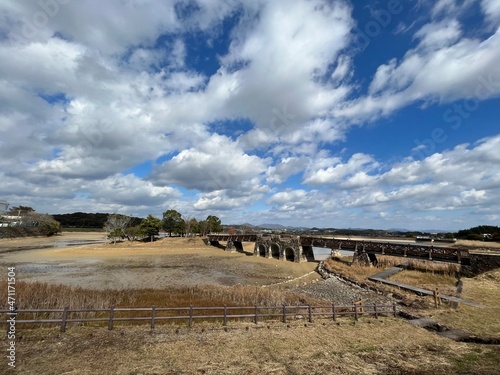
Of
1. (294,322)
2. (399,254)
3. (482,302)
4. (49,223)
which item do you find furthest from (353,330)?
(49,223)

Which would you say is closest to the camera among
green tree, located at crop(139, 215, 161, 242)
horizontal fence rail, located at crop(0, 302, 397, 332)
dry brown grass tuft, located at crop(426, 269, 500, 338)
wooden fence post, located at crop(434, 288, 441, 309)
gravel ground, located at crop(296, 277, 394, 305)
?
horizontal fence rail, located at crop(0, 302, 397, 332)

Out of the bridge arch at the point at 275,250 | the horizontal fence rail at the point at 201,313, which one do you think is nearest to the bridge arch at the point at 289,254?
the bridge arch at the point at 275,250

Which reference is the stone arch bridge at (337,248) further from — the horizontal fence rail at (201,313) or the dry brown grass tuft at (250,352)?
the dry brown grass tuft at (250,352)

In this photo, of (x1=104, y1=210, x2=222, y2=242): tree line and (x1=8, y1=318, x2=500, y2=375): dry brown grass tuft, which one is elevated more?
(x1=104, y1=210, x2=222, y2=242): tree line

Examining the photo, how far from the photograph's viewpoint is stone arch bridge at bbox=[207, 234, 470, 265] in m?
37.5

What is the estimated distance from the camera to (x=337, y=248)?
176 feet

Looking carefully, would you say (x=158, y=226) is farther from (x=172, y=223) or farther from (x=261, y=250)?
(x=261, y=250)

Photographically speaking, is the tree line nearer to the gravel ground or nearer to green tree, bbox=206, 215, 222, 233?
green tree, bbox=206, 215, 222, 233

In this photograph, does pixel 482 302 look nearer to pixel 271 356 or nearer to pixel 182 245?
pixel 271 356

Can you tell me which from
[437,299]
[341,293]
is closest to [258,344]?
[437,299]

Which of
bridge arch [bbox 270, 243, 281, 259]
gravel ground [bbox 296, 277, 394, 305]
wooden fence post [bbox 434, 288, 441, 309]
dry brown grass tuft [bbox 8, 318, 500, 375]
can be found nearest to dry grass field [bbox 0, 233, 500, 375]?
dry brown grass tuft [bbox 8, 318, 500, 375]

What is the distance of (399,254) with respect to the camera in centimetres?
4253

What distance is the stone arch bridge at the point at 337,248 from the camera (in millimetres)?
37541

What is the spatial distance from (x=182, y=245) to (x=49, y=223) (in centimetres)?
7541
